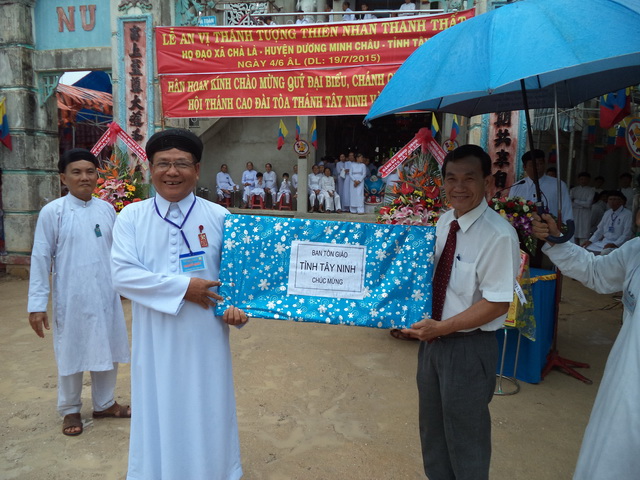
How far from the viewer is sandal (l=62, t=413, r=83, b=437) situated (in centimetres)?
334

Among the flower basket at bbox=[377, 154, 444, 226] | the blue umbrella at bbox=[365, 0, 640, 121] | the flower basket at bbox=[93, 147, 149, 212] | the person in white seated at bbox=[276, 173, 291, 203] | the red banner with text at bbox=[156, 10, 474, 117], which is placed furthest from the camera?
the person in white seated at bbox=[276, 173, 291, 203]

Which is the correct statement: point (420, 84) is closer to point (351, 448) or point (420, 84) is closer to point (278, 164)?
point (351, 448)

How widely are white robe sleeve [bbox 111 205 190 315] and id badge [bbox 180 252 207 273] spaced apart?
94 mm

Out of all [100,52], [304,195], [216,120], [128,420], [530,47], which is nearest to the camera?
[530,47]

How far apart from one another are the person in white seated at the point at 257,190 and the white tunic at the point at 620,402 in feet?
40.0

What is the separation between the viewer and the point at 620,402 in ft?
5.71

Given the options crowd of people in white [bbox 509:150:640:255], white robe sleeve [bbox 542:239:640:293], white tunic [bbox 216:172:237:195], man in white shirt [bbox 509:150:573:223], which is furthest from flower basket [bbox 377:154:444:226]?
white tunic [bbox 216:172:237:195]

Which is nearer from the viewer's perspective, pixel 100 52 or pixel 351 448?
pixel 351 448

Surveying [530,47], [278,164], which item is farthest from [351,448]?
[278,164]

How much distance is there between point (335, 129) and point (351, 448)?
13.2m

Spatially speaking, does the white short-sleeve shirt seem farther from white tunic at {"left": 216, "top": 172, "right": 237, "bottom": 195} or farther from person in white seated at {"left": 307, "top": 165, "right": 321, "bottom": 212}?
white tunic at {"left": 216, "top": 172, "right": 237, "bottom": 195}

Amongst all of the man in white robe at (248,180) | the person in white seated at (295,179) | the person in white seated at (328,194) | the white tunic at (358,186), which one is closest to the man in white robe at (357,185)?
the white tunic at (358,186)

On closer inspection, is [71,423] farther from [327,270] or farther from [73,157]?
[327,270]

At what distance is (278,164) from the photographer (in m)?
14.6
